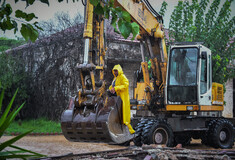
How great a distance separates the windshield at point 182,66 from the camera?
37.3ft

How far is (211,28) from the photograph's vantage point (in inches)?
709

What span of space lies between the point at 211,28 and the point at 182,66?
733cm

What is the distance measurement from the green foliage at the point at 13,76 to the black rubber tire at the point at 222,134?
11.3m

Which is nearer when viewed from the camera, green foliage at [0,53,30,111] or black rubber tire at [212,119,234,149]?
black rubber tire at [212,119,234,149]

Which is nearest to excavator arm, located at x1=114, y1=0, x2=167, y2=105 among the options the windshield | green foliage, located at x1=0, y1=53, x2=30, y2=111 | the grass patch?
the windshield

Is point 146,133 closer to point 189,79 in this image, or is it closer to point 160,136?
point 160,136

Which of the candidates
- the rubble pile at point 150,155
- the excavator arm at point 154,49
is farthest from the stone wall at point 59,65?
the rubble pile at point 150,155

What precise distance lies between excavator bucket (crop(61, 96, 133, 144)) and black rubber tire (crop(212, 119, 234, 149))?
497 centimetres

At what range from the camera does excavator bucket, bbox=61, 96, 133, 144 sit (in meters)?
6.97

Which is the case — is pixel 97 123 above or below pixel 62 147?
above

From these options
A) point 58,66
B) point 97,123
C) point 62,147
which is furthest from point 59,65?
point 97,123

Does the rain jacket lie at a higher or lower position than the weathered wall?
lower

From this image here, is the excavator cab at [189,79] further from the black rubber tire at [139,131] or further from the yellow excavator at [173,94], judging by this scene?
the black rubber tire at [139,131]

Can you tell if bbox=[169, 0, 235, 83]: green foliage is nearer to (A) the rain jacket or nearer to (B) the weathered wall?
(B) the weathered wall
